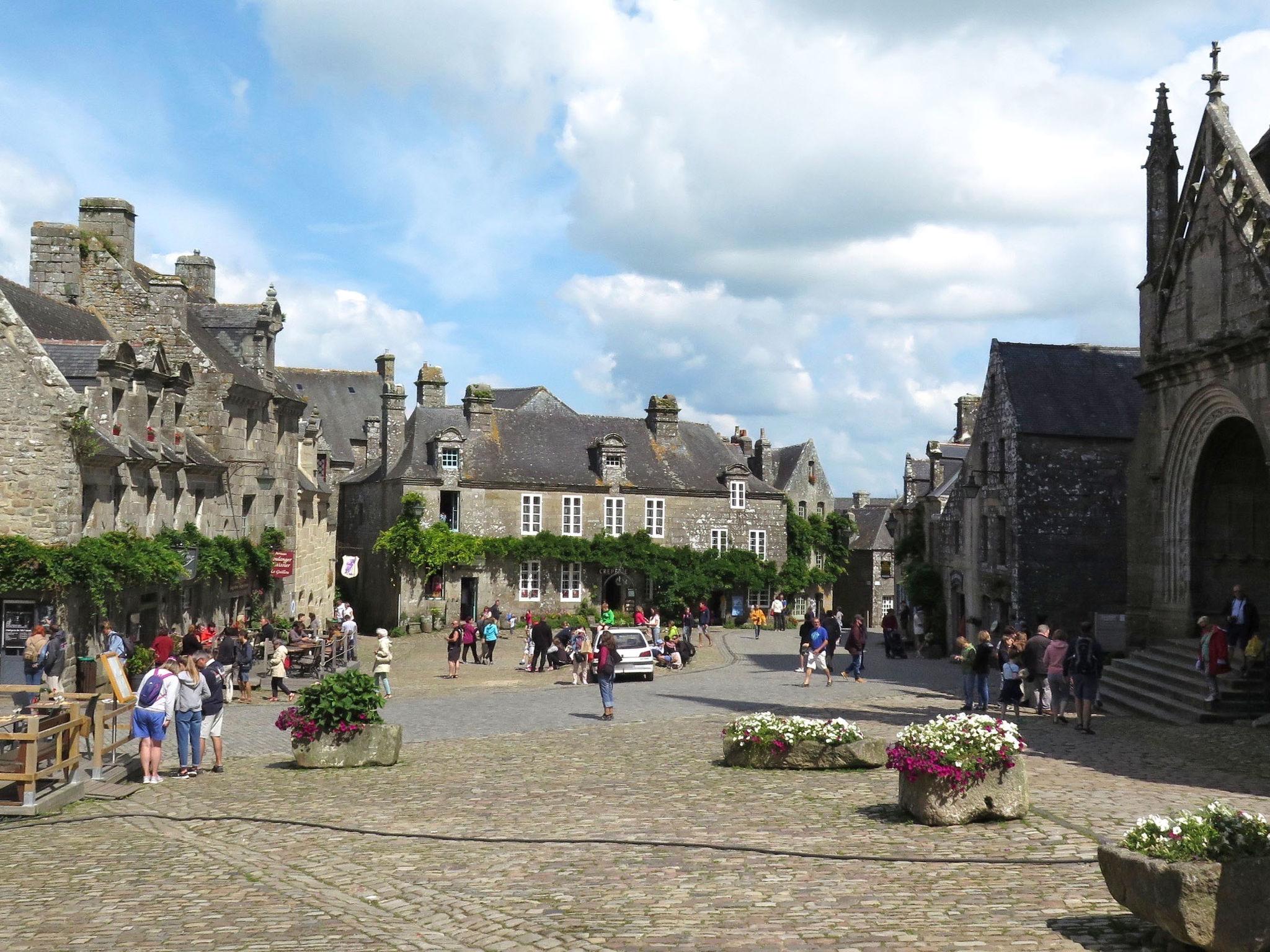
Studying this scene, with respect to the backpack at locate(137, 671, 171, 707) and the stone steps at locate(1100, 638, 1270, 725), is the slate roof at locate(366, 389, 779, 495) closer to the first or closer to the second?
the stone steps at locate(1100, 638, 1270, 725)

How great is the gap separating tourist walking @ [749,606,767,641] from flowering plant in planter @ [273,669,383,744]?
94.0 feet

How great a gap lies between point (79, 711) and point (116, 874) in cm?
386

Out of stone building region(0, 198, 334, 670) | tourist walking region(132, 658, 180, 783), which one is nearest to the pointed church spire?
tourist walking region(132, 658, 180, 783)

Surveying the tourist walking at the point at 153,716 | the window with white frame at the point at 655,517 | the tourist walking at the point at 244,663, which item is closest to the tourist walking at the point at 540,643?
the tourist walking at the point at 244,663

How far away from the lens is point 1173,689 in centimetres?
1955

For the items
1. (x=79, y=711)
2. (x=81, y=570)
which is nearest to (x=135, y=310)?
(x=81, y=570)

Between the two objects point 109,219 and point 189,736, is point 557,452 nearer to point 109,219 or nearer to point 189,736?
point 109,219

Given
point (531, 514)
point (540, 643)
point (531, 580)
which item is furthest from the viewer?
point (531, 514)

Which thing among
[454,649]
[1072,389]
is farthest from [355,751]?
[1072,389]

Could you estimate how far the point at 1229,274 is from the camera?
20281mm

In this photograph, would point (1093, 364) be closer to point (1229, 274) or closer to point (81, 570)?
point (1229, 274)

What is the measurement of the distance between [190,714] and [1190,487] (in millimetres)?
16985

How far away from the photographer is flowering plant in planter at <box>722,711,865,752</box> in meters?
13.9

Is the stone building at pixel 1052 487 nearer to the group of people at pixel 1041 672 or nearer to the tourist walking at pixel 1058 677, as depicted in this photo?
the group of people at pixel 1041 672
